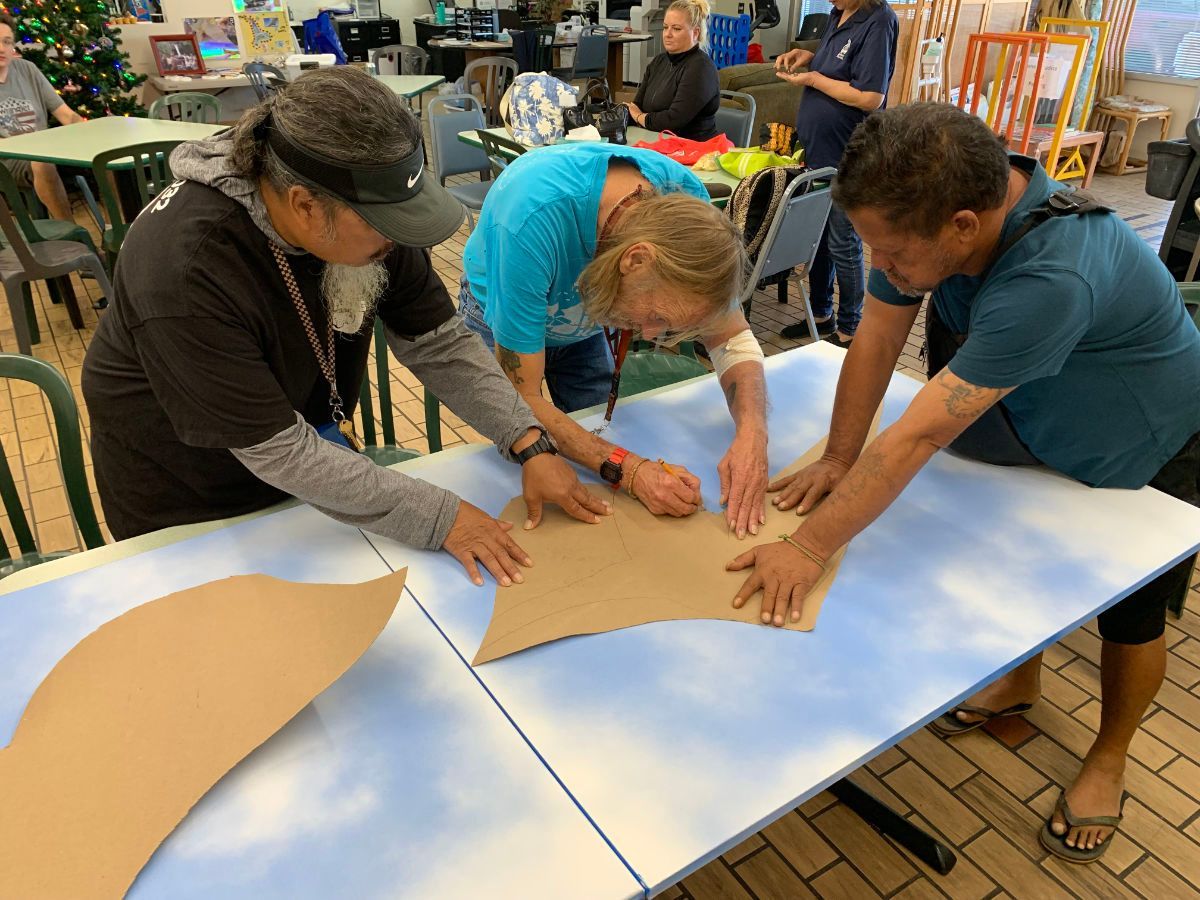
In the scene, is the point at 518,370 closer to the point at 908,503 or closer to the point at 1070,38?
the point at 908,503

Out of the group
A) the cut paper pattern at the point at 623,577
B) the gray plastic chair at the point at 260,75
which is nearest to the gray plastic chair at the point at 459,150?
the gray plastic chair at the point at 260,75

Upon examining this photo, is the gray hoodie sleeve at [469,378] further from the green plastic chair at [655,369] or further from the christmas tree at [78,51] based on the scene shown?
the christmas tree at [78,51]

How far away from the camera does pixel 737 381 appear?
1749 millimetres

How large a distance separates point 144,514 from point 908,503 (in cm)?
135

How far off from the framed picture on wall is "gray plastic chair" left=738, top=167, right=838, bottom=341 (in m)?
5.44

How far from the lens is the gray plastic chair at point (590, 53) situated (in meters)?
8.63

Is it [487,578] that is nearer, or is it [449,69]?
[487,578]

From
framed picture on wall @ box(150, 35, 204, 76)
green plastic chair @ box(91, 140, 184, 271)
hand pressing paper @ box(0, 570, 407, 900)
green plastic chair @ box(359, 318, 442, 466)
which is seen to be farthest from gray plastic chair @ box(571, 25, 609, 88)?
hand pressing paper @ box(0, 570, 407, 900)

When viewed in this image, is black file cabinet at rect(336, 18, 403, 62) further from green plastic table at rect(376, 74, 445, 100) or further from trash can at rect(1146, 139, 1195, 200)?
trash can at rect(1146, 139, 1195, 200)

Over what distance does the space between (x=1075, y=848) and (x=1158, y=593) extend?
23.7 inches

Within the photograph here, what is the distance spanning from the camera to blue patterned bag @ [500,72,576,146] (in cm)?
411

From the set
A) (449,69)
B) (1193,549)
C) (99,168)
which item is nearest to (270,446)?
(1193,549)

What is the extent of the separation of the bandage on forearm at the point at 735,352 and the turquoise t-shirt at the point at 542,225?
1.05 feet

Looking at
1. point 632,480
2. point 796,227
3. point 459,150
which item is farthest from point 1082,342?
point 459,150
